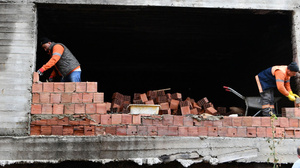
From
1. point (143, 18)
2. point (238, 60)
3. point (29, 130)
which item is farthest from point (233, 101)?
point (29, 130)

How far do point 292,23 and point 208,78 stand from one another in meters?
5.88

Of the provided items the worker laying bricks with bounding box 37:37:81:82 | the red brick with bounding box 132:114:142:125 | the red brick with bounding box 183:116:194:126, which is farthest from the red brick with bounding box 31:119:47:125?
the red brick with bounding box 183:116:194:126

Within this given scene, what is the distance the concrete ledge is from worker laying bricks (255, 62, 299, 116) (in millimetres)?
966

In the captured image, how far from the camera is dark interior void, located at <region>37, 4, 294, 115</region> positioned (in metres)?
7.31

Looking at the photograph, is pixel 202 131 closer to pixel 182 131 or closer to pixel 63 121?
pixel 182 131

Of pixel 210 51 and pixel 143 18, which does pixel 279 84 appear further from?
pixel 210 51

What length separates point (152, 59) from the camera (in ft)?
34.9

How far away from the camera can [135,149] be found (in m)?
5.12

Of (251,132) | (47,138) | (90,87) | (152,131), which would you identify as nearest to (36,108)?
(47,138)

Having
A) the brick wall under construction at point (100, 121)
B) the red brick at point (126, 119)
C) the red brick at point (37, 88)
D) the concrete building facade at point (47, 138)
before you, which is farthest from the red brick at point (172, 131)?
the red brick at point (37, 88)

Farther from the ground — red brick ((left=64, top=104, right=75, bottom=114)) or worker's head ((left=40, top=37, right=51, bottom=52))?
worker's head ((left=40, top=37, right=51, bottom=52))

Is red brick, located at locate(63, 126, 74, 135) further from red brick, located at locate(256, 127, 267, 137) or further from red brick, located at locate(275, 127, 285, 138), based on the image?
red brick, located at locate(275, 127, 285, 138)

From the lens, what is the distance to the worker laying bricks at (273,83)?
5855 millimetres

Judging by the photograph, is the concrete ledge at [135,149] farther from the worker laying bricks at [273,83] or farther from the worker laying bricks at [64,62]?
the worker laying bricks at [64,62]
